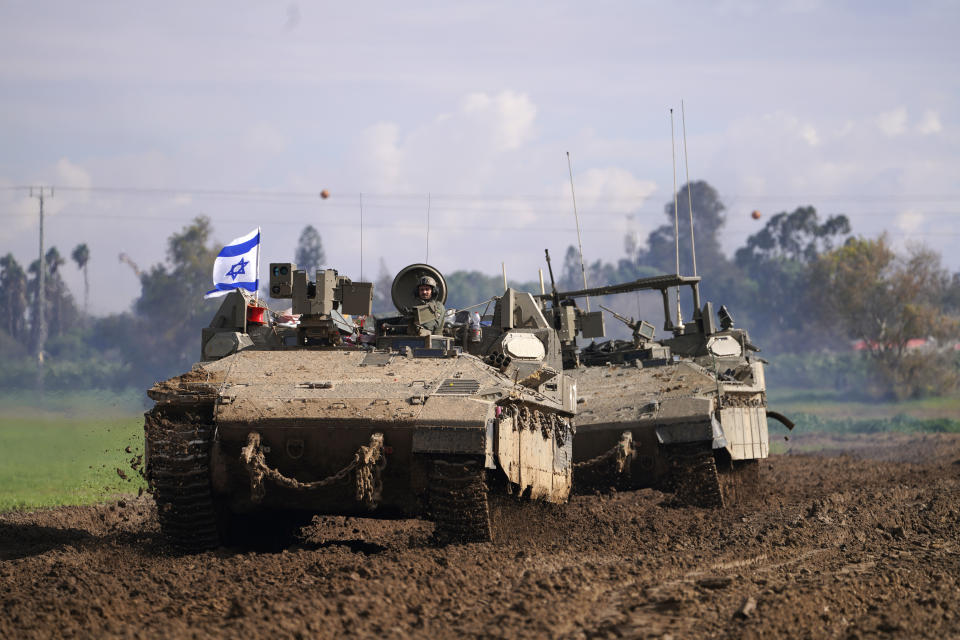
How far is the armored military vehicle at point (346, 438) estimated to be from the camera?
37.9 ft

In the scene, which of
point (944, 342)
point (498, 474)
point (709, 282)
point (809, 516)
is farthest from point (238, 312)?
point (709, 282)

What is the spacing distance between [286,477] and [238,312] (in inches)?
146

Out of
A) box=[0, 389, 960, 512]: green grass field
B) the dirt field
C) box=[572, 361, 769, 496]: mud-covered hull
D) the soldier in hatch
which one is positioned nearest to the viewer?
the dirt field

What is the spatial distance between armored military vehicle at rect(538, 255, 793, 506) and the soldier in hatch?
3.21 m

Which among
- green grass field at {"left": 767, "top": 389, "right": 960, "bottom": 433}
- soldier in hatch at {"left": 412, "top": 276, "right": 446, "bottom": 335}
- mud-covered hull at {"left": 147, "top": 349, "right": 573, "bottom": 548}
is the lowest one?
green grass field at {"left": 767, "top": 389, "right": 960, "bottom": 433}

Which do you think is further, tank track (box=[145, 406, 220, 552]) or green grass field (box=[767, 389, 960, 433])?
green grass field (box=[767, 389, 960, 433])

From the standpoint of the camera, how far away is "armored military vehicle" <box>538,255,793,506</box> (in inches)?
674

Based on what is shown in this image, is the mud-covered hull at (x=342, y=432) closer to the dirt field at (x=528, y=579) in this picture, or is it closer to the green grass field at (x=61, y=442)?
the dirt field at (x=528, y=579)

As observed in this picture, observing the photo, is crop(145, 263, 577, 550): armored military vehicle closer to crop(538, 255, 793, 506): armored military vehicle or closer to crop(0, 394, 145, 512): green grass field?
crop(538, 255, 793, 506): armored military vehicle

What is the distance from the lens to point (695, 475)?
680 inches

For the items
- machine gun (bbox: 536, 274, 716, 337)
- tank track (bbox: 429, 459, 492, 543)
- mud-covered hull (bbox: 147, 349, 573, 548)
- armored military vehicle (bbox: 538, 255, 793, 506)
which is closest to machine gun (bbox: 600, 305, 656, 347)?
armored military vehicle (bbox: 538, 255, 793, 506)

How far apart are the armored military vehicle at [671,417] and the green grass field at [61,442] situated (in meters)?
8.70

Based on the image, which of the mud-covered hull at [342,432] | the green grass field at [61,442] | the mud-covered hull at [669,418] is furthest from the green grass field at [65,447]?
the mud-covered hull at [342,432]

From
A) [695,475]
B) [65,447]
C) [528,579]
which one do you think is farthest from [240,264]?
[528,579]
